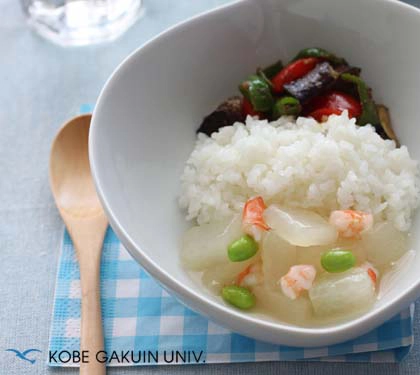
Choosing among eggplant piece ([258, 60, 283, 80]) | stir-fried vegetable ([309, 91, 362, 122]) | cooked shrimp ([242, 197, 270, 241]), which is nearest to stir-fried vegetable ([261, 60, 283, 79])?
eggplant piece ([258, 60, 283, 80])

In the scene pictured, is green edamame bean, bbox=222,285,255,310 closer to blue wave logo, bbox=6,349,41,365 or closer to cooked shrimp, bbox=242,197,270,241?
cooked shrimp, bbox=242,197,270,241

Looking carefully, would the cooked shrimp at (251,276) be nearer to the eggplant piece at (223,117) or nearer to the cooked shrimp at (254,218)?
the cooked shrimp at (254,218)

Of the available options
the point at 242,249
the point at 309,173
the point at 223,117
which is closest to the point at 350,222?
the point at 309,173

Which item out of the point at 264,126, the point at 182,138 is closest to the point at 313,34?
the point at 264,126

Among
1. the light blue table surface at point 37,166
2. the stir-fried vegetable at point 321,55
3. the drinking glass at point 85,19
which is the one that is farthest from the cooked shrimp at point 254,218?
the drinking glass at point 85,19

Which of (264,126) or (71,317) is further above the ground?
(264,126)

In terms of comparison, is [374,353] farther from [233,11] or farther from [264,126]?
[233,11]

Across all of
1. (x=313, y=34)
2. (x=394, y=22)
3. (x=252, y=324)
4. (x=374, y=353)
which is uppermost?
(x=394, y=22)
